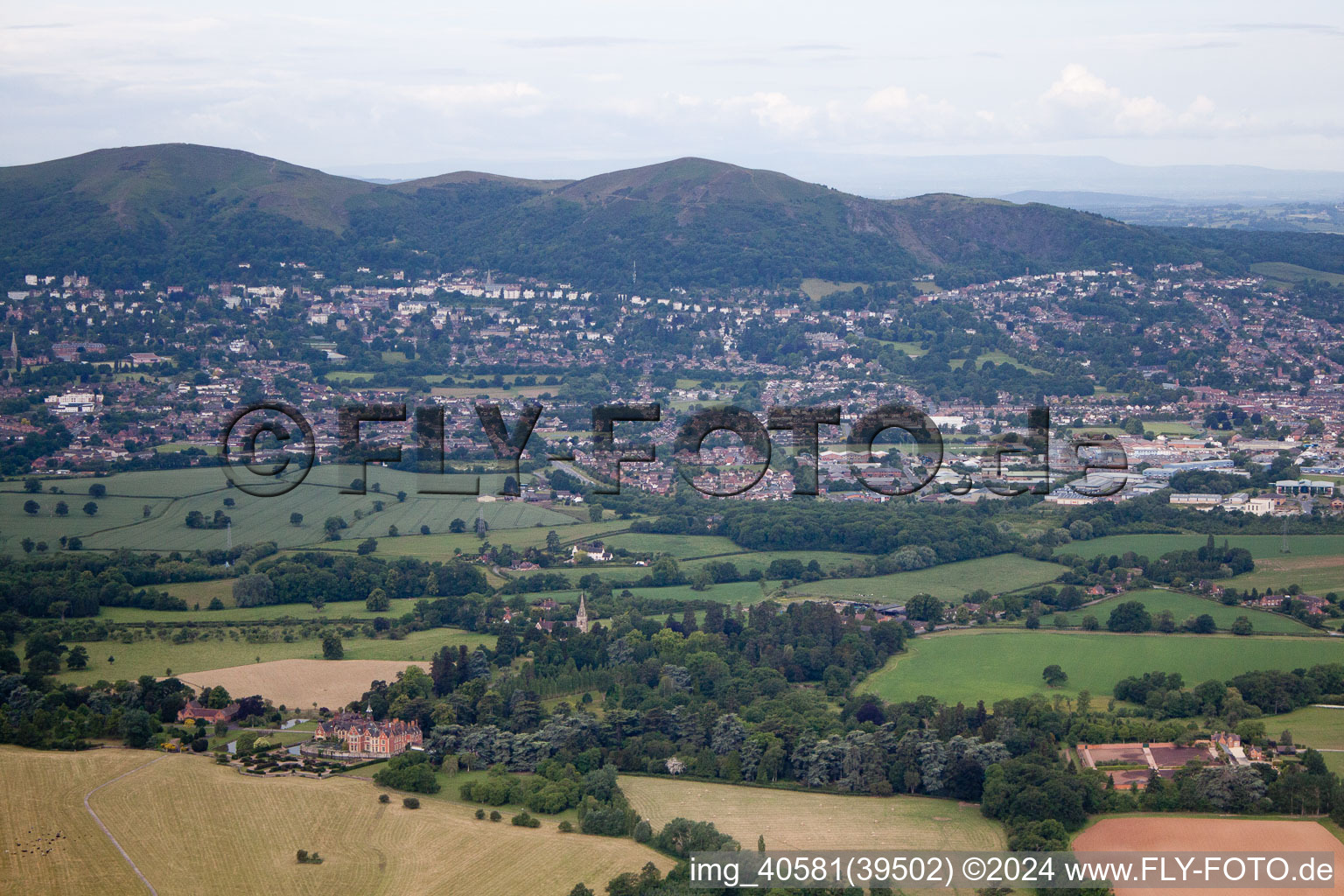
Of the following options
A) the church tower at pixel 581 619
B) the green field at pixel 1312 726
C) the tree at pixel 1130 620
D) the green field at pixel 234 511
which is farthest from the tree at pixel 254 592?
the green field at pixel 1312 726

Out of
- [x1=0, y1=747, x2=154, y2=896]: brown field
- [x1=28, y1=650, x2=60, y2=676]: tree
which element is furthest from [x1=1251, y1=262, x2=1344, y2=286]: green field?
[x1=0, y1=747, x2=154, y2=896]: brown field

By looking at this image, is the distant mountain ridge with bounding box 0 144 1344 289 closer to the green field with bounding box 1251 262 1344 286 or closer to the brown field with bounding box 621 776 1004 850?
the green field with bounding box 1251 262 1344 286

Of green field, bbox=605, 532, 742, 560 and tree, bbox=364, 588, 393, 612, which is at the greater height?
green field, bbox=605, 532, 742, 560

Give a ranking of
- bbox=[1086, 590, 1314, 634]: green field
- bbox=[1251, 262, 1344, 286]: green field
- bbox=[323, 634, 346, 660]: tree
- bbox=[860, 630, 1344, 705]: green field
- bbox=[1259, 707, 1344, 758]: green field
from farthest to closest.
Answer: bbox=[1251, 262, 1344, 286]: green field
bbox=[1086, 590, 1314, 634]: green field
bbox=[323, 634, 346, 660]: tree
bbox=[860, 630, 1344, 705]: green field
bbox=[1259, 707, 1344, 758]: green field

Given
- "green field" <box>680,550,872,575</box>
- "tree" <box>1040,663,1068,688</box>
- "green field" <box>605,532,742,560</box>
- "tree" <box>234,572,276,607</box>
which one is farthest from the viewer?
"green field" <box>605,532,742,560</box>

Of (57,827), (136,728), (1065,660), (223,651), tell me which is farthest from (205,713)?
(1065,660)

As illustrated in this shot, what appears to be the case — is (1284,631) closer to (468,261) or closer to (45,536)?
(45,536)

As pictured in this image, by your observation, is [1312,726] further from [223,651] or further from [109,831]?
[223,651]
